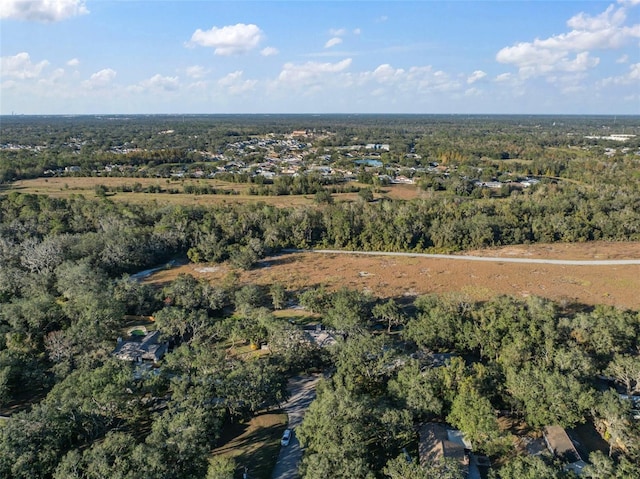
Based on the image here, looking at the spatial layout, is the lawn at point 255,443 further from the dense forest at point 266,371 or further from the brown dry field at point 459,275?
the brown dry field at point 459,275

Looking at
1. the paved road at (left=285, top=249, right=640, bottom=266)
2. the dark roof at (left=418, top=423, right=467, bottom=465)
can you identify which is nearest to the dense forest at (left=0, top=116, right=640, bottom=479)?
the dark roof at (left=418, top=423, right=467, bottom=465)

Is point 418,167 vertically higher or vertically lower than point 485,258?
higher

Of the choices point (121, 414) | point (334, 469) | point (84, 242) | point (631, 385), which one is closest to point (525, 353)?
point (631, 385)

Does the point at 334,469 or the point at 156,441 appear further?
the point at 156,441

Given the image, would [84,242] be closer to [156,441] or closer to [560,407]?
[156,441]

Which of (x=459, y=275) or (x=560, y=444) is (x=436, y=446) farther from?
(x=459, y=275)

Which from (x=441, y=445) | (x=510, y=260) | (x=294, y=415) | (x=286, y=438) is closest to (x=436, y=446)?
(x=441, y=445)
